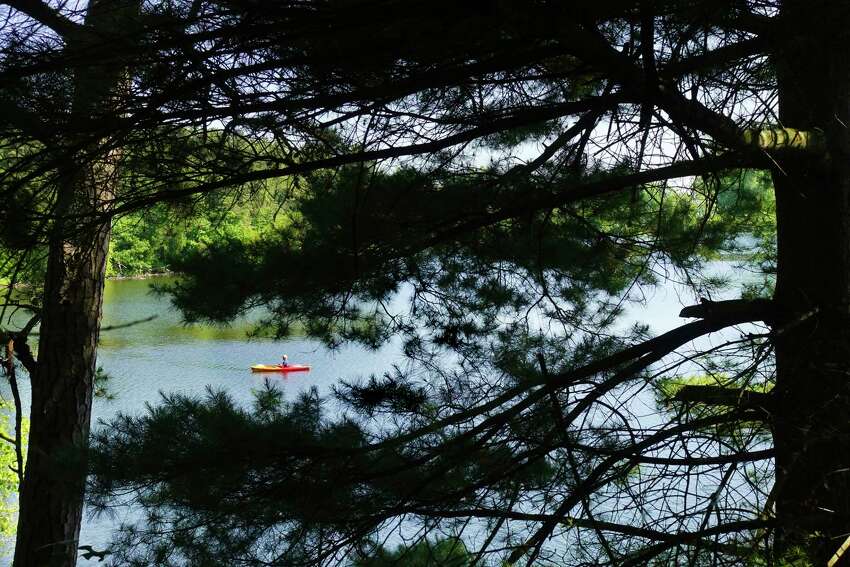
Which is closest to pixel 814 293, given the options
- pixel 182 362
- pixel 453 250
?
pixel 453 250

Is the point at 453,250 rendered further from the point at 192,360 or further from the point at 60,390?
the point at 192,360

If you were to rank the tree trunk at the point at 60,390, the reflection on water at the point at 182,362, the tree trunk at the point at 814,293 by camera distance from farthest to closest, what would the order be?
the reflection on water at the point at 182,362
the tree trunk at the point at 60,390
the tree trunk at the point at 814,293

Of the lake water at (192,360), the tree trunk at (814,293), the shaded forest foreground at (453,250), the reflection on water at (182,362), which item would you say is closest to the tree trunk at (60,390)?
the shaded forest foreground at (453,250)

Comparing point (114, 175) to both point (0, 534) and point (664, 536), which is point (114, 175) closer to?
point (664, 536)

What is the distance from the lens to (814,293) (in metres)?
2.35

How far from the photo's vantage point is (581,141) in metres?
1.98

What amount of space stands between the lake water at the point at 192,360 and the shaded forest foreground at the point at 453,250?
22.5 ft

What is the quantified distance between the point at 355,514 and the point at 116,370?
10.5 m

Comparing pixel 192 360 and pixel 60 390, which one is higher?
pixel 192 360

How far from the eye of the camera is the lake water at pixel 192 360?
1062cm

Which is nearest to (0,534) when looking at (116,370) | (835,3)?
(116,370)

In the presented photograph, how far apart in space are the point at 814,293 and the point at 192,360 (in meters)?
11.2

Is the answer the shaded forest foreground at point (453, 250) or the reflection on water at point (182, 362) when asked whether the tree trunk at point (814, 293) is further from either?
the reflection on water at point (182, 362)

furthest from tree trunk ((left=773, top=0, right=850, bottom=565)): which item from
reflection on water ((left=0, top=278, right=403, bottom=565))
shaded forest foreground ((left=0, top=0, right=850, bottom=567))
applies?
reflection on water ((left=0, top=278, right=403, bottom=565))
